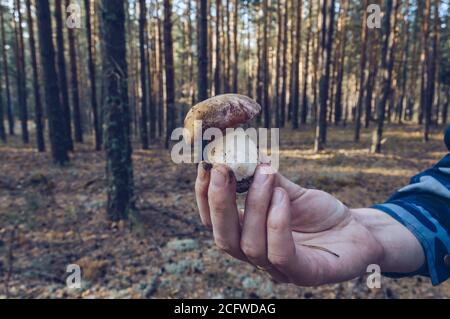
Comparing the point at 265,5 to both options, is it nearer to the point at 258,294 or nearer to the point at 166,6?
the point at 166,6

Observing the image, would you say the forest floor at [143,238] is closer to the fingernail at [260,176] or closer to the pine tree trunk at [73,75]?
the fingernail at [260,176]

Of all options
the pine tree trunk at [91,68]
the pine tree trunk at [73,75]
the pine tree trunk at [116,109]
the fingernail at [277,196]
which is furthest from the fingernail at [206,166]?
the pine tree trunk at [73,75]

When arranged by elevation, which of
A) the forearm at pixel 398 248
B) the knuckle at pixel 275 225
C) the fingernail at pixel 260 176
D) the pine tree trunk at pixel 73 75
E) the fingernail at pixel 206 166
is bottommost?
the forearm at pixel 398 248

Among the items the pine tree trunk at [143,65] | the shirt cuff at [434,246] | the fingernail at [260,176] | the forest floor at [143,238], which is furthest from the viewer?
the pine tree trunk at [143,65]

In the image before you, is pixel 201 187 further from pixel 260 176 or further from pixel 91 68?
pixel 91 68

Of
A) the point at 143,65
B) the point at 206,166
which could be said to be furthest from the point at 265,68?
the point at 206,166
